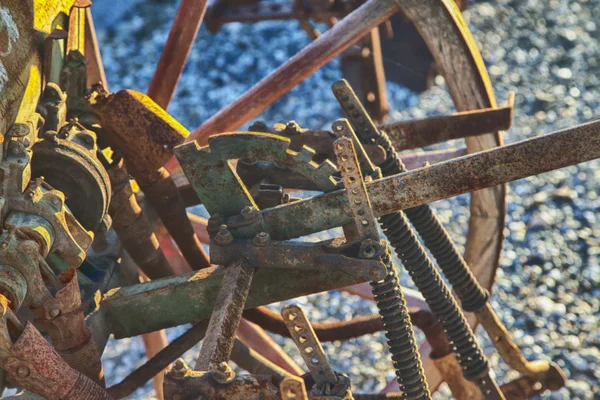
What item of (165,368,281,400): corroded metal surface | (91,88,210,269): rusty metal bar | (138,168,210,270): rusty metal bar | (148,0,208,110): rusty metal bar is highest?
(148,0,208,110): rusty metal bar

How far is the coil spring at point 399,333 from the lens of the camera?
3.36 meters

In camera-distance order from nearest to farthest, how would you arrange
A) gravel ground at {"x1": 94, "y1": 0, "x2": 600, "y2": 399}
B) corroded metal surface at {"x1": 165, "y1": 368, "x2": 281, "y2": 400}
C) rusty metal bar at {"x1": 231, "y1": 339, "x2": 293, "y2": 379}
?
corroded metal surface at {"x1": 165, "y1": 368, "x2": 281, "y2": 400}
rusty metal bar at {"x1": 231, "y1": 339, "x2": 293, "y2": 379}
gravel ground at {"x1": 94, "y1": 0, "x2": 600, "y2": 399}

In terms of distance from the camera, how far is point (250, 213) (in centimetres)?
335

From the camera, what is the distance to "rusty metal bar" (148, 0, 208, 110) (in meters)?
4.91

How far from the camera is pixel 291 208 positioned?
3.31 m

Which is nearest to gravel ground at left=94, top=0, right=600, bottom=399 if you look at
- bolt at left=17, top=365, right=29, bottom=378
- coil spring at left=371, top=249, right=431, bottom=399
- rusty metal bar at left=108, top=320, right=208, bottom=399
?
rusty metal bar at left=108, top=320, right=208, bottom=399

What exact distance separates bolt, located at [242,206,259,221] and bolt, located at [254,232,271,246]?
0.06 m

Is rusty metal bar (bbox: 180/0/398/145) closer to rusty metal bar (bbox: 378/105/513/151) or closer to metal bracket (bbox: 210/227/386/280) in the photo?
rusty metal bar (bbox: 378/105/513/151)

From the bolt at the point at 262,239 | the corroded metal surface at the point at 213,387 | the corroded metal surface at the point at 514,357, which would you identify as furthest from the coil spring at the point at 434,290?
the corroded metal surface at the point at 213,387

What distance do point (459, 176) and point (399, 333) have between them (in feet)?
1.89

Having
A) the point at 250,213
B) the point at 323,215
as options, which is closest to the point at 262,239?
the point at 250,213

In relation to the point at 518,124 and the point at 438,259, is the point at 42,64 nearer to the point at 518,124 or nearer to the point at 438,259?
the point at 438,259

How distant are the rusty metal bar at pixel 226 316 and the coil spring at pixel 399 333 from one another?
0.43 m

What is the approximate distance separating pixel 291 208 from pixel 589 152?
3.01ft
